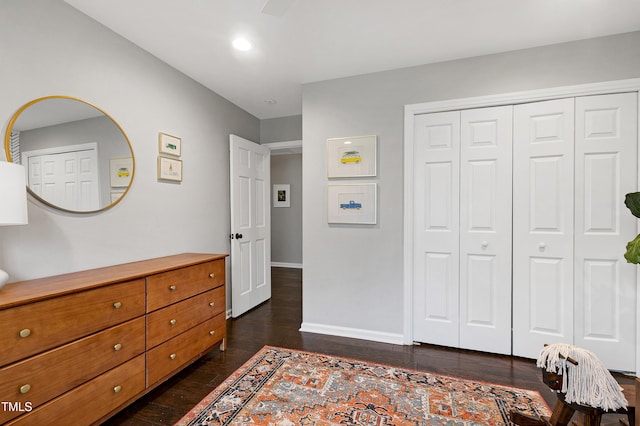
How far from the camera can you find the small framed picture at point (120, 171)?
83.3 inches

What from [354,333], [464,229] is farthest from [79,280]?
[464,229]

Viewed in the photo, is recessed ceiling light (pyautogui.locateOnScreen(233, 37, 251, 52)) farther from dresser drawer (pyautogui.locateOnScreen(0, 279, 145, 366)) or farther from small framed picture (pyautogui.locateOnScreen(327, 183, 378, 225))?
dresser drawer (pyautogui.locateOnScreen(0, 279, 145, 366))

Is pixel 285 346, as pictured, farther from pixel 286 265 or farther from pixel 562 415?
pixel 286 265

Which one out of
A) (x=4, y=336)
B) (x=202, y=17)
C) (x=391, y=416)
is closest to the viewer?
(x=4, y=336)

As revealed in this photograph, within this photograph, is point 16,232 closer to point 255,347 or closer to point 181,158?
point 181,158

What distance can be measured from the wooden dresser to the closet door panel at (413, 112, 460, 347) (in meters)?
1.93

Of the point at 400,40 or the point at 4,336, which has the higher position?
the point at 400,40

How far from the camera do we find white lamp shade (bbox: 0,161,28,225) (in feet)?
4.14

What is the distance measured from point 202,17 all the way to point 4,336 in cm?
208

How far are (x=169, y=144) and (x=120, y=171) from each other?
0.55 metres

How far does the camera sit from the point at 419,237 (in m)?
2.66

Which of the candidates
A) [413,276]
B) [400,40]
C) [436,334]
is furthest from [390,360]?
[400,40]

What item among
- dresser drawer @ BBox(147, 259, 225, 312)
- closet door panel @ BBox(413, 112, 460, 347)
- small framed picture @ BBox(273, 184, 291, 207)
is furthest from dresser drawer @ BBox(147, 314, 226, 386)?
small framed picture @ BBox(273, 184, 291, 207)

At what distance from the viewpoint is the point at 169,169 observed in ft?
8.53
